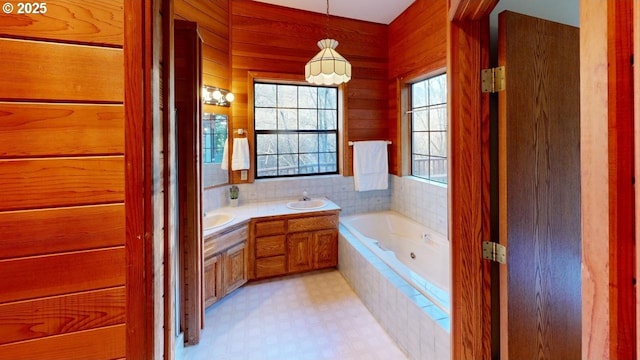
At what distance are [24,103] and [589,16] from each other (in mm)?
1356

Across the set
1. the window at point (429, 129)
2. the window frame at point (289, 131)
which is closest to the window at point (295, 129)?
the window frame at point (289, 131)

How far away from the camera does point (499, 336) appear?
1259 millimetres

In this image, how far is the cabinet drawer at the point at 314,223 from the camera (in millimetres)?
3225

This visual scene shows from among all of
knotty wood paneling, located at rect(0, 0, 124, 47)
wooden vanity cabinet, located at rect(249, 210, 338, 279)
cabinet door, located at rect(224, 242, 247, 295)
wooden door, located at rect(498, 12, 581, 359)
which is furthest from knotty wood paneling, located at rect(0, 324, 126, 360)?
wooden vanity cabinet, located at rect(249, 210, 338, 279)

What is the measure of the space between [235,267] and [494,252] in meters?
2.40

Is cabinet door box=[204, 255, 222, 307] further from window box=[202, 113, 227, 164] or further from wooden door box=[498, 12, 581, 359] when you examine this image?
wooden door box=[498, 12, 581, 359]

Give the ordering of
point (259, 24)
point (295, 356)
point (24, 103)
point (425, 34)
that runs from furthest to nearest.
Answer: point (259, 24) → point (425, 34) → point (295, 356) → point (24, 103)

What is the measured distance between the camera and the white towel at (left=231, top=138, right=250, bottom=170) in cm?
344

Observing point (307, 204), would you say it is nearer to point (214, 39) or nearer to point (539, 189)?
point (214, 39)

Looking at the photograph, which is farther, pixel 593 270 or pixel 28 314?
pixel 28 314

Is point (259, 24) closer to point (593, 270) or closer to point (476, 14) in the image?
point (476, 14)

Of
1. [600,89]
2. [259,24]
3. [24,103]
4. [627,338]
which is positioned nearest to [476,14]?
[600,89]

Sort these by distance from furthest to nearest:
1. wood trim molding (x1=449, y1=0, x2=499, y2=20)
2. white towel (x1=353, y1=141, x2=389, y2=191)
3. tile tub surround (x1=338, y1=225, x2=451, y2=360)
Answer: white towel (x1=353, y1=141, x2=389, y2=191)
tile tub surround (x1=338, y1=225, x2=451, y2=360)
wood trim molding (x1=449, y1=0, x2=499, y2=20)

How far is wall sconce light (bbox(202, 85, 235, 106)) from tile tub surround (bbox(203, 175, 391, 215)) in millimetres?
986
